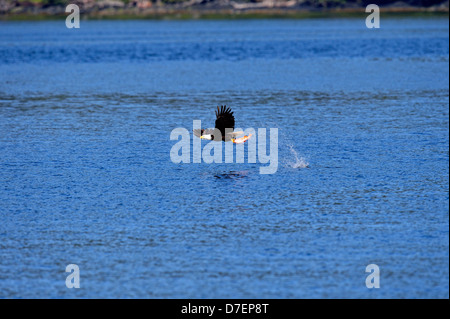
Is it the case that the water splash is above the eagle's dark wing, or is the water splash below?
below

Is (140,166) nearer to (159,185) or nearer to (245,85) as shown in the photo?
(159,185)

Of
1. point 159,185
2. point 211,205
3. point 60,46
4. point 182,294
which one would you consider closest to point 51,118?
point 159,185

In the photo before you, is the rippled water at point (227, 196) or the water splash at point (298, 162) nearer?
the rippled water at point (227, 196)

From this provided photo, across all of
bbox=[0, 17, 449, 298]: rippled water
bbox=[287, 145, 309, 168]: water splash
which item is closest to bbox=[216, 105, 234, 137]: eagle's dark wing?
bbox=[0, 17, 449, 298]: rippled water

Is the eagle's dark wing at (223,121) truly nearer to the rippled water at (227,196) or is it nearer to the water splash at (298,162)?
the rippled water at (227,196)

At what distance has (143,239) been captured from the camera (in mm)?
20156

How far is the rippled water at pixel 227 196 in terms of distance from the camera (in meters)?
17.5

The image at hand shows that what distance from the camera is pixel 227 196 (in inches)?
960

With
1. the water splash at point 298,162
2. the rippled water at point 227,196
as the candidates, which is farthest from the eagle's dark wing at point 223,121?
the water splash at point 298,162

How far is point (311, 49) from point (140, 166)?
237ft

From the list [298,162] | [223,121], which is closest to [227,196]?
[223,121]

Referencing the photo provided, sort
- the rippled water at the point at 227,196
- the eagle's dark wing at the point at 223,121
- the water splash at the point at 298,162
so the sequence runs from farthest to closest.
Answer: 1. the water splash at the point at 298,162
2. the eagle's dark wing at the point at 223,121
3. the rippled water at the point at 227,196

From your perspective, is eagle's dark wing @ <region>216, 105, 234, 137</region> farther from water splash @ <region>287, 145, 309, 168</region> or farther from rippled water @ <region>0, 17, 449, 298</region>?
water splash @ <region>287, 145, 309, 168</region>

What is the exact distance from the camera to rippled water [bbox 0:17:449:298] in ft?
57.4
